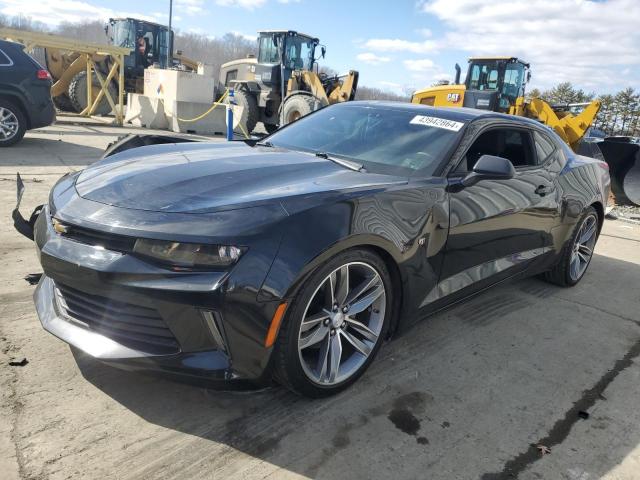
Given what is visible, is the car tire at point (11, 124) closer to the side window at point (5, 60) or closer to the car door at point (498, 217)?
the side window at point (5, 60)

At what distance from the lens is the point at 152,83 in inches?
616

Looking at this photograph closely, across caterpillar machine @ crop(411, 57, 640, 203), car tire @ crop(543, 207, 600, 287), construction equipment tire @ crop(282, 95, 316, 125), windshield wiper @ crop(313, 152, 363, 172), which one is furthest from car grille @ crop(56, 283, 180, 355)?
construction equipment tire @ crop(282, 95, 316, 125)

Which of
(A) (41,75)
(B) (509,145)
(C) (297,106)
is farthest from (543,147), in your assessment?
(C) (297,106)

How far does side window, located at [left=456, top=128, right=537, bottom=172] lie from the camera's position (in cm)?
360

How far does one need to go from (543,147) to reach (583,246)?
127 centimetres

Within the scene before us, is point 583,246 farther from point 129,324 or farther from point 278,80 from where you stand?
point 278,80

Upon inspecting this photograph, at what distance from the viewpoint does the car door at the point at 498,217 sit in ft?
10.1

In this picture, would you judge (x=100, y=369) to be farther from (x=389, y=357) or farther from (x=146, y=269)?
(x=389, y=357)

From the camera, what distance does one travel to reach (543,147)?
411 centimetres

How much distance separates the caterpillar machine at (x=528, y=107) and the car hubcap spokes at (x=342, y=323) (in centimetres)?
778

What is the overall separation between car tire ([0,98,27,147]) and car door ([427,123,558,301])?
830cm

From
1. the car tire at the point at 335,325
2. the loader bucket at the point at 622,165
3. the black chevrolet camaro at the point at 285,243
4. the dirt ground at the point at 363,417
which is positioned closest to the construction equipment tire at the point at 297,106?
the loader bucket at the point at 622,165

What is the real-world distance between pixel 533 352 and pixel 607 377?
1.44ft

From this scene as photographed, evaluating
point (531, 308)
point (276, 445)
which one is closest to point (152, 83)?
point (531, 308)
